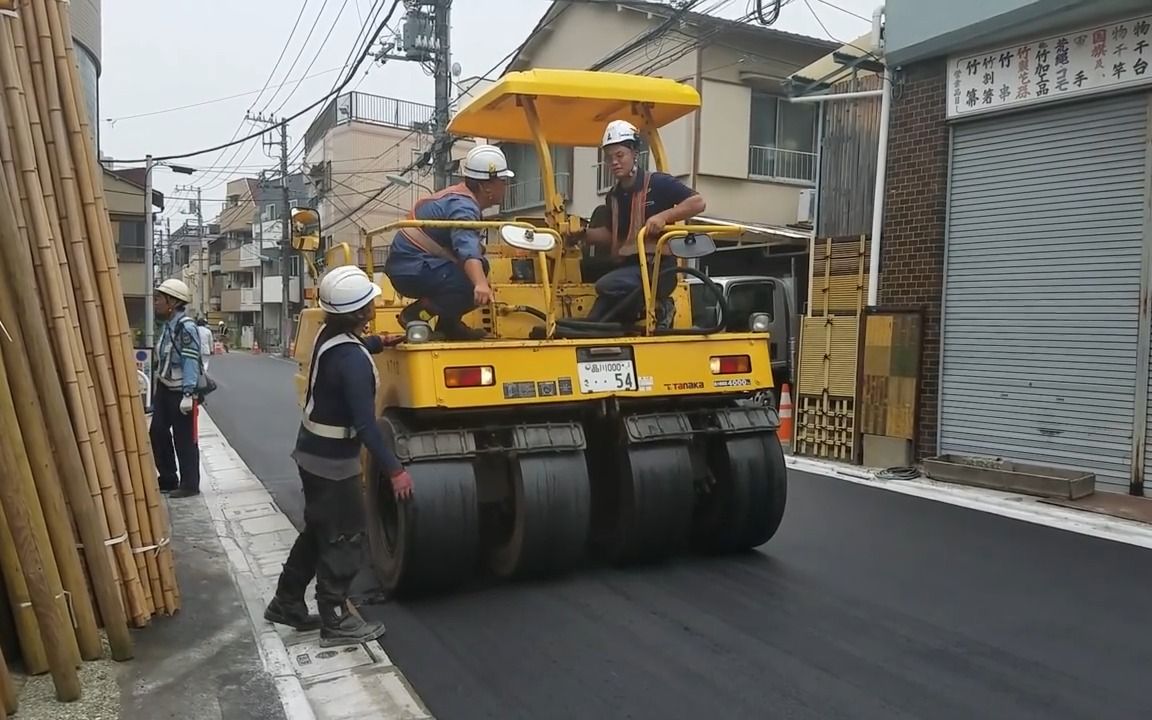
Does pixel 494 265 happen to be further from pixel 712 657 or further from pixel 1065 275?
pixel 1065 275

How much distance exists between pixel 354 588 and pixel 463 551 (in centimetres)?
90

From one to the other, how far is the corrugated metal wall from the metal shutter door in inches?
62.0

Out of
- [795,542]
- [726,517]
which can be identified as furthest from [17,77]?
[795,542]

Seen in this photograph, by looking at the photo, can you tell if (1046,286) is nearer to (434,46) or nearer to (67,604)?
(67,604)

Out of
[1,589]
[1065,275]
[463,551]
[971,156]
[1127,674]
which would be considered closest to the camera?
[1,589]

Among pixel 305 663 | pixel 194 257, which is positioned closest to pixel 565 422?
pixel 305 663

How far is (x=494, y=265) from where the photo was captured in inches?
264

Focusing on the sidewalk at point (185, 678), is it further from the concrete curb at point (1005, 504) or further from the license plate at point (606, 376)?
the concrete curb at point (1005, 504)

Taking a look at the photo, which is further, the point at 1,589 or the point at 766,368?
the point at 766,368

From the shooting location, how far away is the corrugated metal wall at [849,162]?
11469 millimetres

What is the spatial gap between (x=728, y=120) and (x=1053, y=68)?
9315 millimetres

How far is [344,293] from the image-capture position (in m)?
4.73

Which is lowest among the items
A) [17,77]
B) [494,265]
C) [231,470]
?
[231,470]

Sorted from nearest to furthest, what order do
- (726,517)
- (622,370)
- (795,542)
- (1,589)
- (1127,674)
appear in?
(1,589) < (1127,674) < (622,370) < (726,517) < (795,542)
